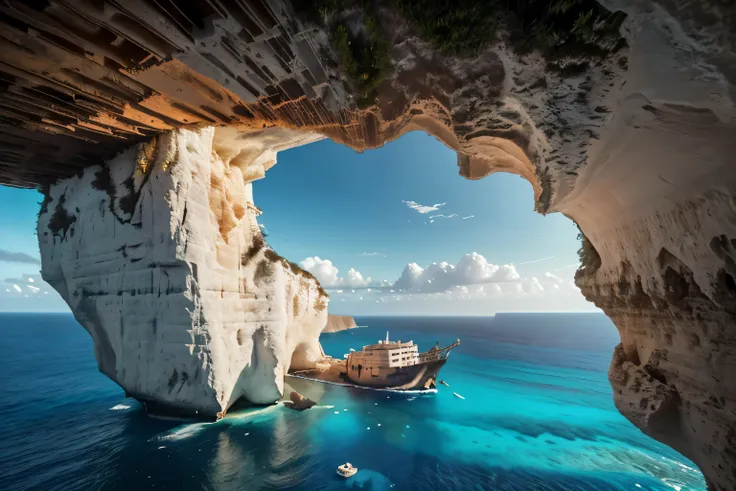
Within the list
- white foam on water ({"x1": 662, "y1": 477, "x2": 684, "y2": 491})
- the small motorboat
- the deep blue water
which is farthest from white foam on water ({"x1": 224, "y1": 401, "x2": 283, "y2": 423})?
white foam on water ({"x1": 662, "y1": 477, "x2": 684, "y2": 491})

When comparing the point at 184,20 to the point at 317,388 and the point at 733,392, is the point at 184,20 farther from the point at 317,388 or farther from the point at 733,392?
the point at 317,388

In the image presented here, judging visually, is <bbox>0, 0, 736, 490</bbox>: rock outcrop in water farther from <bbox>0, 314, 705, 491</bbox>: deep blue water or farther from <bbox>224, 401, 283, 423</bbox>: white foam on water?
<bbox>224, 401, 283, 423</bbox>: white foam on water

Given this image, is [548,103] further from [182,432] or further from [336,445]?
[182,432]

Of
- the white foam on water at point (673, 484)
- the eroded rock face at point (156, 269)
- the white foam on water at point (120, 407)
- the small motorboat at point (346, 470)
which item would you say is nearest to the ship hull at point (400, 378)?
the eroded rock face at point (156, 269)

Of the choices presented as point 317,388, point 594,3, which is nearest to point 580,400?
point 317,388

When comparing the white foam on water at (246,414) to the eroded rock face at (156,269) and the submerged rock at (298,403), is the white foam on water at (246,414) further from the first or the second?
the eroded rock face at (156,269)
